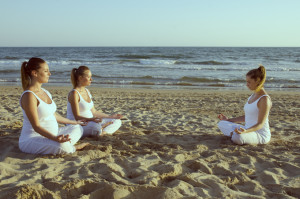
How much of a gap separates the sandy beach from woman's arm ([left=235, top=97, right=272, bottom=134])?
0.29 m

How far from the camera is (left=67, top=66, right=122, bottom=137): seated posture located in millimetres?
4730

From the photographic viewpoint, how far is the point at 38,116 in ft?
12.4

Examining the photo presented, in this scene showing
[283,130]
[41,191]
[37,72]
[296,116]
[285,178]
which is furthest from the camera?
[296,116]

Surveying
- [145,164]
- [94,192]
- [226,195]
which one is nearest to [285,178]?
[226,195]

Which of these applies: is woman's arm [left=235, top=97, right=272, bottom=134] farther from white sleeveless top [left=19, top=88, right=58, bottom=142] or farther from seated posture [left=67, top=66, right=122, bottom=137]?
white sleeveless top [left=19, top=88, right=58, bottom=142]

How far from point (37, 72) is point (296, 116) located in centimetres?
603

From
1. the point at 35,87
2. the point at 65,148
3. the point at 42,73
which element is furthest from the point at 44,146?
the point at 42,73

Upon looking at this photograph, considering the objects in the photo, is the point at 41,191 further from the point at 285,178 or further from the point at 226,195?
the point at 285,178

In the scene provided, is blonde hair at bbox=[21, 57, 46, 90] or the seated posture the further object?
the seated posture

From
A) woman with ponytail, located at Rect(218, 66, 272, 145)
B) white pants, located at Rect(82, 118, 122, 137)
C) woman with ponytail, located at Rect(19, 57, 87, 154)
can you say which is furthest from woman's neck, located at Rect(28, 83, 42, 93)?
woman with ponytail, located at Rect(218, 66, 272, 145)

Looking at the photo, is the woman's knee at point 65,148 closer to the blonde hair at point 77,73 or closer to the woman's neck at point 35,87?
the woman's neck at point 35,87

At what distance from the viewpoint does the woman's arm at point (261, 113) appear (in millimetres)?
4395

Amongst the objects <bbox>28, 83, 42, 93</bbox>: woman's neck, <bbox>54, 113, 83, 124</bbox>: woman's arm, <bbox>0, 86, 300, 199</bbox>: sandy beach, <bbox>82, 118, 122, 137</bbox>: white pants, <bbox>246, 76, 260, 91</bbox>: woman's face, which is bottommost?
<bbox>0, 86, 300, 199</bbox>: sandy beach

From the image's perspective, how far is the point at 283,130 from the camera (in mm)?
5727
